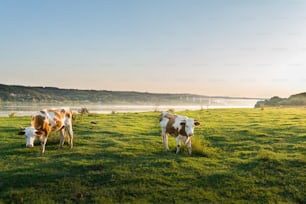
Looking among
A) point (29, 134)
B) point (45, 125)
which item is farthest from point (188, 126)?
point (29, 134)

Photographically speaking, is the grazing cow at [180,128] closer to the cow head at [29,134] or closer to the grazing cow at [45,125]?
the grazing cow at [45,125]

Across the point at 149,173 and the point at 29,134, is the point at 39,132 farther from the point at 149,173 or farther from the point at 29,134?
the point at 149,173

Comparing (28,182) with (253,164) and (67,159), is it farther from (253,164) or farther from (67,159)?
(253,164)

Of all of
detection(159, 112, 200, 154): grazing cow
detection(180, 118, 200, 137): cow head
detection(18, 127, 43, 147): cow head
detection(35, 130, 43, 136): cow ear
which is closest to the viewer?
detection(18, 127, 43, 147): cow head

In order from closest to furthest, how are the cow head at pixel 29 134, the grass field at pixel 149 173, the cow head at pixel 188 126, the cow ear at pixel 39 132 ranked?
the grass field at pixel 149 173 → the cow head at pixel 29 134 → the cow ear at pixel 39 132 → the cow head at pixel 188 126

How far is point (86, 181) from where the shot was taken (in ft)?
26.6

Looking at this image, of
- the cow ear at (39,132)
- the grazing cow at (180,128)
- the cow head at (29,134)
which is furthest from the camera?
the grazing cow at (180,128)

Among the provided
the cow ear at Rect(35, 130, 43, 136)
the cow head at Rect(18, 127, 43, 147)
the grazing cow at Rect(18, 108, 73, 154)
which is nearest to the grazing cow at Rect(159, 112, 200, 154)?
the grazing cow at Rect(18, 108, 73, 154)

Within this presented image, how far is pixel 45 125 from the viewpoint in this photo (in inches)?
445

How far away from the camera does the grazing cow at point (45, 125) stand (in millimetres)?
10727

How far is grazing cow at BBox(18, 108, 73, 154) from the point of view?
1073 cm

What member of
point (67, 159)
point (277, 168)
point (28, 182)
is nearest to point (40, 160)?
point (67, 159)

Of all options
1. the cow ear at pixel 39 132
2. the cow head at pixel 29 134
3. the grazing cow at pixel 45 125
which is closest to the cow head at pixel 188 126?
the grazing cow at pixel 45 125

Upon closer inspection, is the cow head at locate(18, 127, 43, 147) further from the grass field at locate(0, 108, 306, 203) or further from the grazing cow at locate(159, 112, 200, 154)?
the grazing cow at locate(159, 112, 200, 154)
